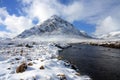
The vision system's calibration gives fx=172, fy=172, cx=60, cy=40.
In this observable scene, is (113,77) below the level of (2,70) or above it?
below

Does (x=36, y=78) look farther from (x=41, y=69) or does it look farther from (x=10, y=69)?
(x=10, y=69)

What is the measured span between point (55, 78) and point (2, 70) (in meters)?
7.29

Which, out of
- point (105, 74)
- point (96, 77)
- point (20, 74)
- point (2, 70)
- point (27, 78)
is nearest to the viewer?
point (27, 78)

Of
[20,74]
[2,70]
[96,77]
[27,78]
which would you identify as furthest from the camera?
[96,77]

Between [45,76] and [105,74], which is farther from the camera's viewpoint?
[105,74]

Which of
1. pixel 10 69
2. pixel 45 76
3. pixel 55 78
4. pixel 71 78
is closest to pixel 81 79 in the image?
pixel 71 78

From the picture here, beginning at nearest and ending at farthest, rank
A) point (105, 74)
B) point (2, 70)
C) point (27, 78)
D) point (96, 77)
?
point (27, 78) < point (2, 70) < point (96, 77) < point (105, 74)

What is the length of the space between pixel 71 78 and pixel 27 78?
21.6 feet

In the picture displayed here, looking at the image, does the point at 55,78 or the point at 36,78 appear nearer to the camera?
the point at 36,78

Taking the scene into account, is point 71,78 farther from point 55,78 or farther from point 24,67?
point 24,67

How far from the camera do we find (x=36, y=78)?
2006 cm

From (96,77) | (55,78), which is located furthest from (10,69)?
(96,77)

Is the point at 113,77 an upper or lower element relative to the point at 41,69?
lower

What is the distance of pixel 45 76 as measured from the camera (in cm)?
2072
